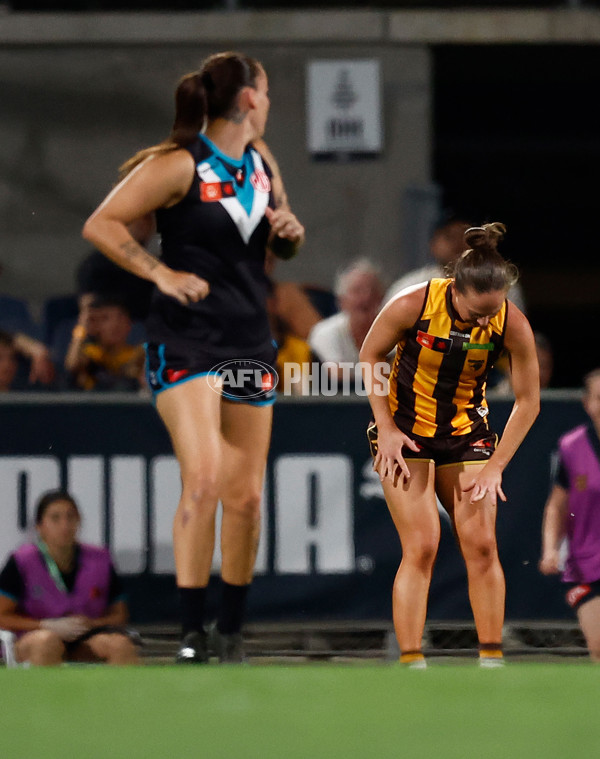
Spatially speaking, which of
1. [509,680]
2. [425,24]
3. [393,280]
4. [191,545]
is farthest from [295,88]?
[509,680]

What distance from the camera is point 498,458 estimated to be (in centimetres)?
427

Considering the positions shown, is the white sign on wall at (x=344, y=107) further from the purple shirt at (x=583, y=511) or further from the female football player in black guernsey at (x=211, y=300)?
the female football player in black guernsey at (x=211, y=300)

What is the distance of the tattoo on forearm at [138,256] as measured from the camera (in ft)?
14.3

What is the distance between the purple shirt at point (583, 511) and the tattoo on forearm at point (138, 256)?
255 centimetres

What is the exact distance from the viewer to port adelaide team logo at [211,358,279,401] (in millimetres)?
4430

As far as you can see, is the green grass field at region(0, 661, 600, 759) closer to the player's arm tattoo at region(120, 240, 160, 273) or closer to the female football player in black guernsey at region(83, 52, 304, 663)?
the female football player in black guernsey at region(83, 52, 304, 663)

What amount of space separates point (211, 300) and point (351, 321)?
82.4 inches

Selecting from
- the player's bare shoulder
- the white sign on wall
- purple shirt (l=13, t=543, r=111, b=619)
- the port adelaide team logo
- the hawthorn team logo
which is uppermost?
the white sign on wall

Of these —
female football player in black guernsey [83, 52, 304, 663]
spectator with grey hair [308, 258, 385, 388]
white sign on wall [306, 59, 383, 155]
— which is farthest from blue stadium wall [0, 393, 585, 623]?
white sign on wall [306, 59, 383, 155]

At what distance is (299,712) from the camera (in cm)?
266

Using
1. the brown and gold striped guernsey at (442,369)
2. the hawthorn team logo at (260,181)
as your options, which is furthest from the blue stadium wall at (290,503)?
the hawthorn team logo at (260,181)

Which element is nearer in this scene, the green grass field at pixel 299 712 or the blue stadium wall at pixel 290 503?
the green grass field at pixel 299 712

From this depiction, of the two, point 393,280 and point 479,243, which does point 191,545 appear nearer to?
point 479,243

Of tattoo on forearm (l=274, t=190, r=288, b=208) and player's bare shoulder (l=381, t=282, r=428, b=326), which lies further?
tattoo on forearm (l=274, t=190, r=288, b=208)
